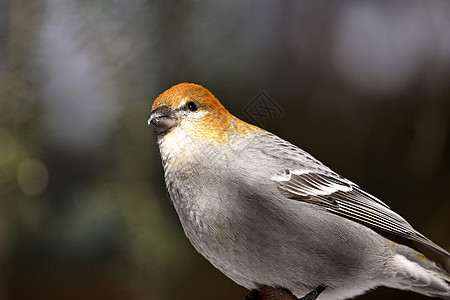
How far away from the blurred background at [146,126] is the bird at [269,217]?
0.65 feet

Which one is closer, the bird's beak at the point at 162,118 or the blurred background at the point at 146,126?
the bird's beak at the point at 162,118

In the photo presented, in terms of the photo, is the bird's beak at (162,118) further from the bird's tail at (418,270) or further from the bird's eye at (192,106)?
the bird's tail at (418,270)

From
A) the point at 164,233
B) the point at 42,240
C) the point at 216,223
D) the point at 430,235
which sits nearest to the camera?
the point at 216,223

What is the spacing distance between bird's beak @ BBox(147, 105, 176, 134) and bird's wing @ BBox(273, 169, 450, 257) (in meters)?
0.21

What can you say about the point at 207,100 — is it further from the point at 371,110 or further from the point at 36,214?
the point at 371,110

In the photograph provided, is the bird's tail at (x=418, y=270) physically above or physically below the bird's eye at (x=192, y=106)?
below

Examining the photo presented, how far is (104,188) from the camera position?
1175 millimetres

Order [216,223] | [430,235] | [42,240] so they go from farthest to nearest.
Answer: [430,235]
[42,240]
[216,223]

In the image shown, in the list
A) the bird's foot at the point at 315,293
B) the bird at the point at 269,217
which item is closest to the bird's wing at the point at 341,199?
the bird at the point at 269,217

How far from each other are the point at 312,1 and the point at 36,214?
3.27 ft

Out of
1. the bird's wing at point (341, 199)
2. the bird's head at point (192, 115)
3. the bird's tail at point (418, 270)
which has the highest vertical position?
the bird's head at point (192, 115)

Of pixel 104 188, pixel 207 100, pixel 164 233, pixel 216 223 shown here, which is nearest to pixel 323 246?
pixel 216 223

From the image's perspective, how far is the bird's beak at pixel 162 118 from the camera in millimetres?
724

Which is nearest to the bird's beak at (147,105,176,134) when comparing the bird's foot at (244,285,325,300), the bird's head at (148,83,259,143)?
Answer: the bird's head at (148,83,259,143)
